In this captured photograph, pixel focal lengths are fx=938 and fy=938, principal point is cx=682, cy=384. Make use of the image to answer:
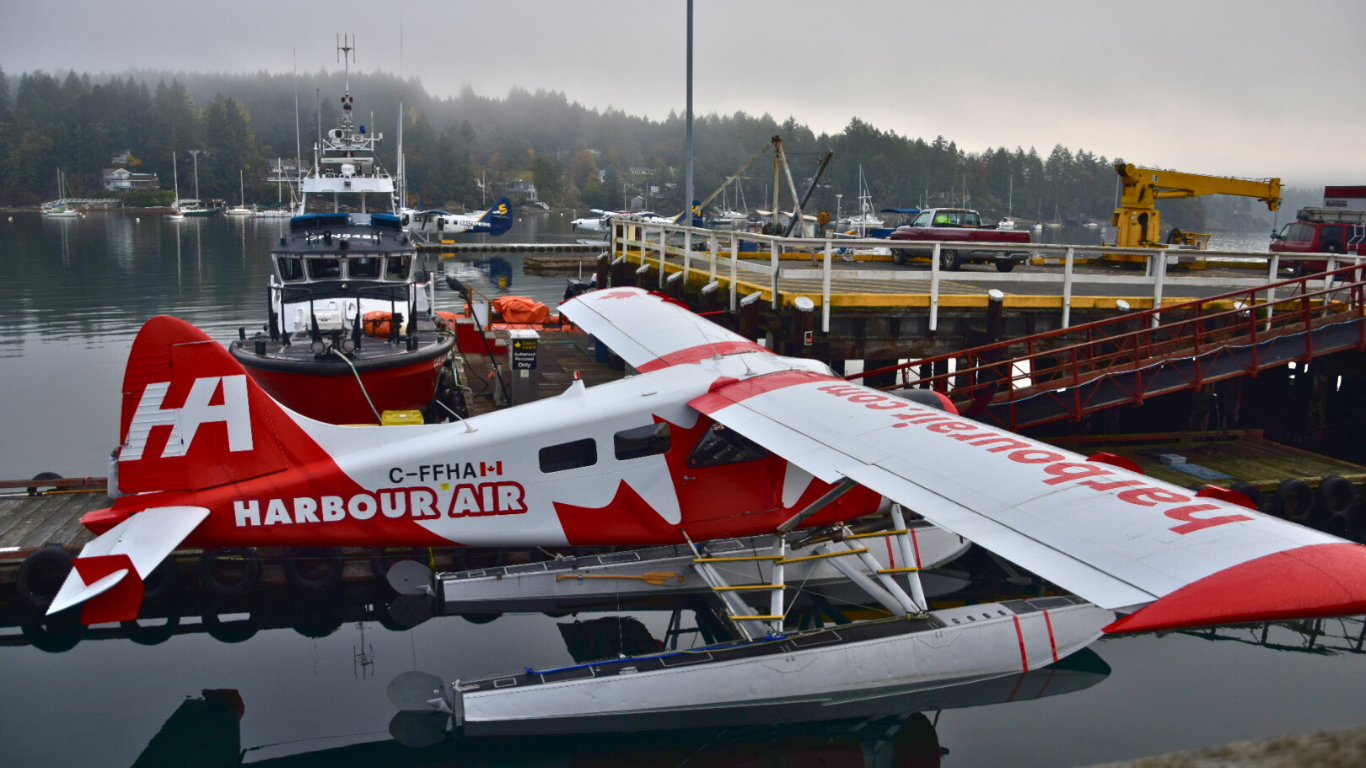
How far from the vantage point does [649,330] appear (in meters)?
13.2

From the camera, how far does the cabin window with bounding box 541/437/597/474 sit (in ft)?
30.8

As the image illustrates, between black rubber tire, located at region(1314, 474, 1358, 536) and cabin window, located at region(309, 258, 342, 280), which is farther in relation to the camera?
cabin window, located at region(309, 258, 342, 280)

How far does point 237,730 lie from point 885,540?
23.8 feet

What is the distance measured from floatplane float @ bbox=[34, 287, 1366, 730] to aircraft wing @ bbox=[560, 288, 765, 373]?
3.83 feet

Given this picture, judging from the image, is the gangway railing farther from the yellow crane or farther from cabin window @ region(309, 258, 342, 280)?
cabin window @ region(309, 258, 342, 280)

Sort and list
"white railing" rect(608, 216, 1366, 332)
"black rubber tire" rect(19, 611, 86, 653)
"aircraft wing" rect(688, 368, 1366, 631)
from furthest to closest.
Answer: "white railing" rect(608, 216, 1366, 332), "black rubber tire" rect(19, 611, 86, 653), "aircraft wing" rect(688, 368, 1366, 631)

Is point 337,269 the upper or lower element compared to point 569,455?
upper

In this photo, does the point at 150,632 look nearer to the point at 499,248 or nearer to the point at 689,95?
the point at 689,95

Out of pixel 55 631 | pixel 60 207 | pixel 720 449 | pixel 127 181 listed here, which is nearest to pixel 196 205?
pixel 60 207

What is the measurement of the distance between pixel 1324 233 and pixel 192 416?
3027 cm

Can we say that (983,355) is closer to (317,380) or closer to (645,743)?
(645,743)

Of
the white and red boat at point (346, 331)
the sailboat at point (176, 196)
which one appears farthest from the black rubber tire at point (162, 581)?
the sailboat at point (176, 196)

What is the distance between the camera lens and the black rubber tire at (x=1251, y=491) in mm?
13297

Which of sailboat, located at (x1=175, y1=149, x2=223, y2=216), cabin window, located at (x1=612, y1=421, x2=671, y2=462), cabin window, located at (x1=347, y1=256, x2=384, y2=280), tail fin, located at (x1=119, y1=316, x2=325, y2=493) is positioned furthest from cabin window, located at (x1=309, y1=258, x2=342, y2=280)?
sailboat, located at (x1=175, y1=149, x2=223, y2=216)
